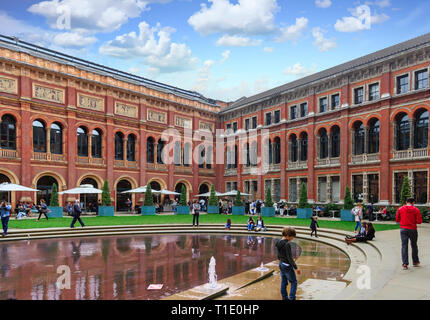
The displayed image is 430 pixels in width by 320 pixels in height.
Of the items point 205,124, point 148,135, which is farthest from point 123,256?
point 205,124

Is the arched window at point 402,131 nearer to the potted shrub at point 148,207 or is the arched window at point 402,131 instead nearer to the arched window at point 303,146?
the arched window at point 303,146

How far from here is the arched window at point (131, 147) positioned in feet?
117

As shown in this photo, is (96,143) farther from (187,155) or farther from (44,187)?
(187,155)

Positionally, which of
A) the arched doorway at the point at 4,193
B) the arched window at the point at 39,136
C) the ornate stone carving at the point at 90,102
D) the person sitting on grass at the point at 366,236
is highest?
the ornate stone carving at the point at 90,102

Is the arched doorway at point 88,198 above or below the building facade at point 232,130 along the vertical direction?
below

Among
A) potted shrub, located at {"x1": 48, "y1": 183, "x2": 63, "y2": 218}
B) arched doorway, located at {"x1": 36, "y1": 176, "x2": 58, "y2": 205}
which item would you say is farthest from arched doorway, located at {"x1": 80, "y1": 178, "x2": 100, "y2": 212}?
potted shrub, located at {"x1": 48, "y1": 183, "x2": 63, "y2": 218}

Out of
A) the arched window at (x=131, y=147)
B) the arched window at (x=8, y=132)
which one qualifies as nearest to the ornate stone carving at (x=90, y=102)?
the arched window at (x=131, y=147)

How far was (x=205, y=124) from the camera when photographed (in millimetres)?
42312

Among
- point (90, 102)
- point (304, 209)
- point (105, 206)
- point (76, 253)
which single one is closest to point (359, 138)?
point (304, 209)

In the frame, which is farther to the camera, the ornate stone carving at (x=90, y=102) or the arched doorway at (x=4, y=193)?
the ornate stone carving at (x=90, y=102)

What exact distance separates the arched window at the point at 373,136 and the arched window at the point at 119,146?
24.7 m

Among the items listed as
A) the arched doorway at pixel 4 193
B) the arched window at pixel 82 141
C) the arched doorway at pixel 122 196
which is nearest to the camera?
the arched doorway at pixel 4 193

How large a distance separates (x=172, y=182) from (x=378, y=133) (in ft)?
74.1
